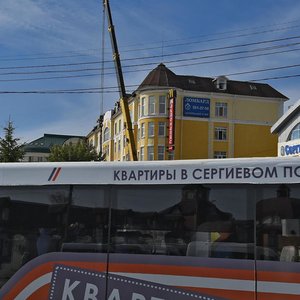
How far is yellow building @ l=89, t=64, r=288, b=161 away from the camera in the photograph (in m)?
61.3

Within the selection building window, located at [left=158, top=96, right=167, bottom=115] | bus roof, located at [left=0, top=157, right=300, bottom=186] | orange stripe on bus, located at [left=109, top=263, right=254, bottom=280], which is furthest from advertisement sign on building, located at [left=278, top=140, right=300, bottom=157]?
building window, located at [left=158, top=96, right=167, bottom=115]

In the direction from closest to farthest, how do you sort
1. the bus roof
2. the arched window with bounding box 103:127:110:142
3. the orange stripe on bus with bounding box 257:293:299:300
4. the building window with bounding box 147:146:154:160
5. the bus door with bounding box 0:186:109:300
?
the orange stripe on bus with bounding box 257:293:299:300 < the bus roof < the bus door with bounding box 0:186:109:300 < the building window with bounding box 147:146:154:160 < the arched window with bounding box 103:127:110:142

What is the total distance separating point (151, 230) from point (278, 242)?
1.28 meters

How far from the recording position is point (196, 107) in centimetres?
6316

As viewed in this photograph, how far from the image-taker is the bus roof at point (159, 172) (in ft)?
16.1

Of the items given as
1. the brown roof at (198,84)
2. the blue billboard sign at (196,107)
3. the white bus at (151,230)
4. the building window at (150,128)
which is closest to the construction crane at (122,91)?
the white bus at (151,230)

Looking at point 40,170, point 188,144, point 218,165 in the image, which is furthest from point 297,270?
point 188,144

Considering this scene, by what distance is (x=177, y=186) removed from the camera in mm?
5172

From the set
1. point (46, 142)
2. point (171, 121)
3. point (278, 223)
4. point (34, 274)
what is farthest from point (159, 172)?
point (46, 142)

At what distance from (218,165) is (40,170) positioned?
201 cm

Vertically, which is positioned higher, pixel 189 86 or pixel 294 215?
pixel 189 86

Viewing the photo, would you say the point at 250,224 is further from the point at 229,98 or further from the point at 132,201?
the point at 229,98

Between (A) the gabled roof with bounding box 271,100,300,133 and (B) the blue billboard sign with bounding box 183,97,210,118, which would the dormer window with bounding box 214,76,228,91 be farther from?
(A) the gabled roof with bounding box 271,100,300,133

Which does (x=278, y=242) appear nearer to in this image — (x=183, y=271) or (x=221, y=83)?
(x=183, y=271)
